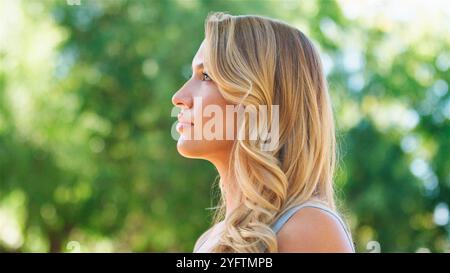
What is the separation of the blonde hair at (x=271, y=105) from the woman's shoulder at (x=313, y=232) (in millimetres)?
37

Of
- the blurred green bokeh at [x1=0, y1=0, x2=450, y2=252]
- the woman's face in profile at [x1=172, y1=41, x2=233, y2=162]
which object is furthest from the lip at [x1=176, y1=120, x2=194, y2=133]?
the blurred green bokeh at [x1=0, y1=0, x2=450, y2=252]

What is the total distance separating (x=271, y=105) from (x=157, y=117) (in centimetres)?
615

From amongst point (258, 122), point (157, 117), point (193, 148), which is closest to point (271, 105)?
point (258, 122)

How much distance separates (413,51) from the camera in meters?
7.56

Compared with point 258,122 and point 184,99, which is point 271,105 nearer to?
point 258,122

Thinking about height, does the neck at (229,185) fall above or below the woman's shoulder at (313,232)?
above

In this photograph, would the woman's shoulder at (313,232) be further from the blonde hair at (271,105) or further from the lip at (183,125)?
the lip at (183,125)

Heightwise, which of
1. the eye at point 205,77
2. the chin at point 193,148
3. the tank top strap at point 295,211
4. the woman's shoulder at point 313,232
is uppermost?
the eye at point 205,77

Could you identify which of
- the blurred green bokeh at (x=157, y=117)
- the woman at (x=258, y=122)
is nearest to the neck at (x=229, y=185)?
the woman at (x=258, y=122)

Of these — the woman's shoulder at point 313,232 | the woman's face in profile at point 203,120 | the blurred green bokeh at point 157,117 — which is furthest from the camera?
the blurred green bokeh at point 157,117

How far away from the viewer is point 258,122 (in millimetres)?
1252

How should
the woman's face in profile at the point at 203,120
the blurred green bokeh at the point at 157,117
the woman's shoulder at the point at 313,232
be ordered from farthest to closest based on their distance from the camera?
the blurred green bokeh at the point at 157,117 → the woman's face in profile at the point at 203,120 → the woman's shoulder at the point at 313,232

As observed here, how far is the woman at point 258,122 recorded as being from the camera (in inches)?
48.0
